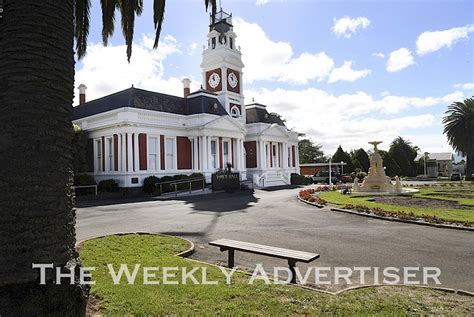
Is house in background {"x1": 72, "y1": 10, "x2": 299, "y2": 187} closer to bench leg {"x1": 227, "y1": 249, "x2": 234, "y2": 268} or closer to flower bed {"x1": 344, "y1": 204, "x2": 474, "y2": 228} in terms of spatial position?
flower bed {"x1": 344, "y1": 204, "x2": 474, "y2": 228}

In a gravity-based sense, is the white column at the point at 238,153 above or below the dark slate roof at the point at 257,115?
below

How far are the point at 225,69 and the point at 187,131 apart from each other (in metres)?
10.7

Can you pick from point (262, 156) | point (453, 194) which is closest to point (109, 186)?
point (262, 156)

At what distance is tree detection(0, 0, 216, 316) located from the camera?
3504mm

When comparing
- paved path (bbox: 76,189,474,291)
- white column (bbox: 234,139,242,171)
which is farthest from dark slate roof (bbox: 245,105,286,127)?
paved path (bbox: 76,189,474,291)

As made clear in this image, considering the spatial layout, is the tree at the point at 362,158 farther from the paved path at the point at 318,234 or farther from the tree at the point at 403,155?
the paved path at the point at 318,234

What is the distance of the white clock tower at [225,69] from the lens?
40.1 metres

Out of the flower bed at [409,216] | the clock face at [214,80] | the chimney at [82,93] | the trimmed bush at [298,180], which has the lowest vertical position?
the flower bed at [409,216]

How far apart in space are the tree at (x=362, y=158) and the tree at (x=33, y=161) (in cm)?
5889

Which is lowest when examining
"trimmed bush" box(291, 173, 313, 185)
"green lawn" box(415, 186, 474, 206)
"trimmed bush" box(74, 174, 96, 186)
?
"green lawn" box(415, 186, 474, 206)

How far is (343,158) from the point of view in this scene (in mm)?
58812

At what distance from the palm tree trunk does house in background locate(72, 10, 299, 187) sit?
24.4 meters

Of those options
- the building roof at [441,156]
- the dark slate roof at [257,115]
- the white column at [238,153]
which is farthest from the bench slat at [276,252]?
the building roof at [441,156]

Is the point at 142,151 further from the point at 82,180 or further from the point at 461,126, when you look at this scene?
the point at 461,126
